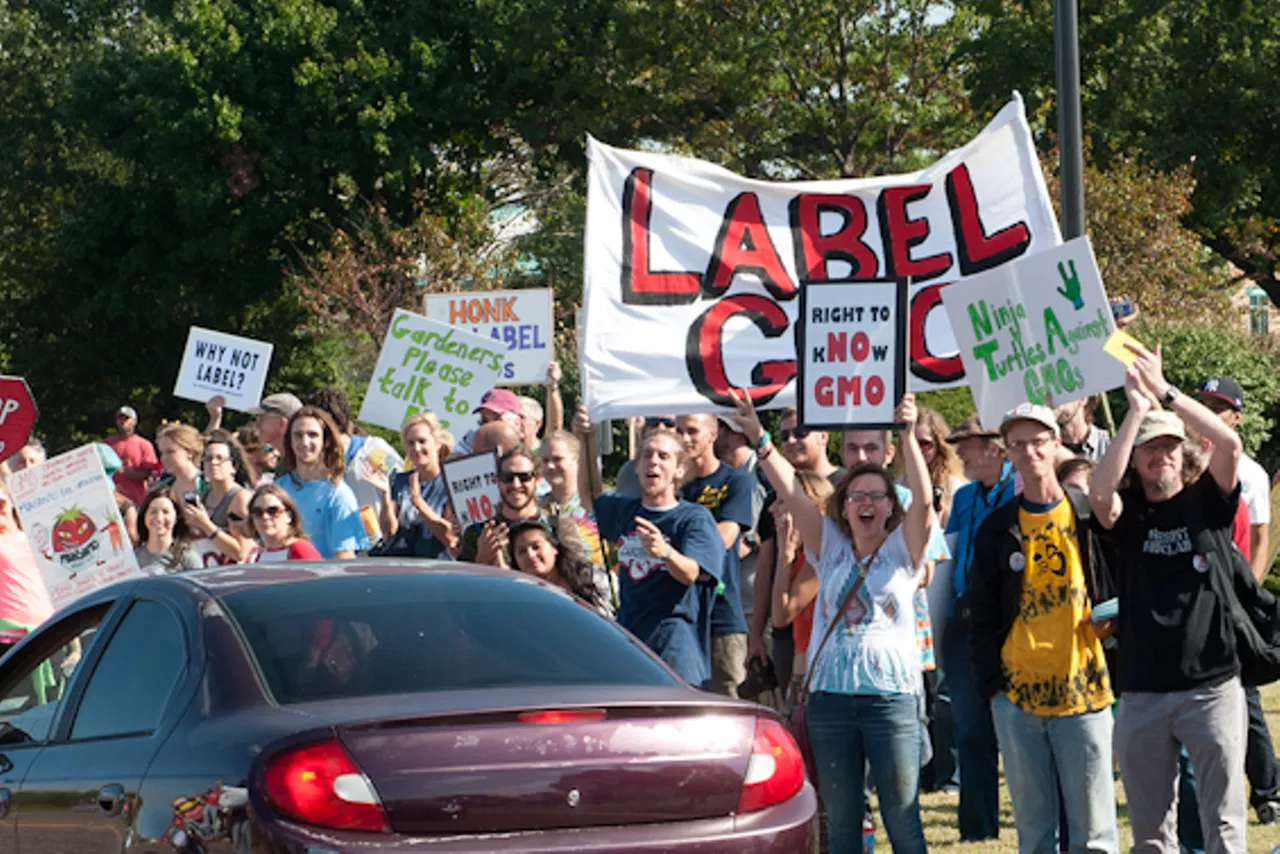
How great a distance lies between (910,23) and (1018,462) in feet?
89.3

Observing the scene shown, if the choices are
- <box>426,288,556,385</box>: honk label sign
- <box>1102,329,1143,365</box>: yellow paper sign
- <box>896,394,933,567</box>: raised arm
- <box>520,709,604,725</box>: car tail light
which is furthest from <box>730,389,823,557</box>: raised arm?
<box>426,288,556,385</box>: honk label sign

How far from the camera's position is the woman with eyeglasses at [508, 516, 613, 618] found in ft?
26.1

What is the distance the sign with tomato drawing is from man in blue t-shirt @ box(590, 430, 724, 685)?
296 cm

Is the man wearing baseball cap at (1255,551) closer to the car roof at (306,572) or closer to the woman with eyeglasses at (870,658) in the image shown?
the woman with eyeglasses at (870,658)

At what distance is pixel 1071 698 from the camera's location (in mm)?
6660

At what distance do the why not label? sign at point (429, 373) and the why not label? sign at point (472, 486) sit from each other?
2831mm

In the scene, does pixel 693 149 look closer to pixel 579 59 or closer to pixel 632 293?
pixel 579 59

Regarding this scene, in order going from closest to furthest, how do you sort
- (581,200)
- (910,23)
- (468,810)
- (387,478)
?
(468,810), (387,478), (910,23), (581,200)

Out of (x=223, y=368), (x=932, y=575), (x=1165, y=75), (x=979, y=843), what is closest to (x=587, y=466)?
(x=932, y=575)

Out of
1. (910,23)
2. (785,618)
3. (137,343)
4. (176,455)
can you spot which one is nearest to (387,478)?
(176,455)

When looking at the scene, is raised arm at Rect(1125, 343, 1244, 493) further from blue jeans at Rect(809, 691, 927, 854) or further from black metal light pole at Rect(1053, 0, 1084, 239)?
black metal light pole at Rect(1053, 0, 1084, 239)

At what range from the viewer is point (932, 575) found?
26.6ft

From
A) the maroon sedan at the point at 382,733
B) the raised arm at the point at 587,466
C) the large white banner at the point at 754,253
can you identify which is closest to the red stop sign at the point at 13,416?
the raised arm at the point at 587,466

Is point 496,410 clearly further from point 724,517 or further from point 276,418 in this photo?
point 724,517
